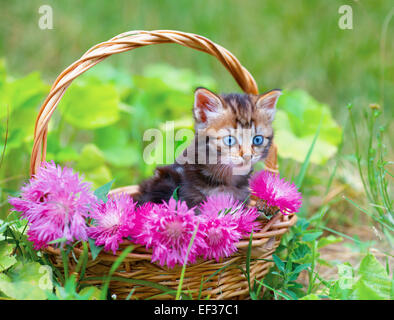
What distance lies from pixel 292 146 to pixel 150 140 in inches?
34.8

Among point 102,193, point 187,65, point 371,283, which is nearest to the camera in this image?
point 371,283

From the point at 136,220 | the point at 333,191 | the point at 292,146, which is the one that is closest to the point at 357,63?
the point at 333,191

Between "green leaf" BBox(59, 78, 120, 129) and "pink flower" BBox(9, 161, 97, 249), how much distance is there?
0.92m

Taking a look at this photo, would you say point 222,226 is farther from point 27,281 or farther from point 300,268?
point 27,281

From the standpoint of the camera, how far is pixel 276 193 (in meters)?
1.34

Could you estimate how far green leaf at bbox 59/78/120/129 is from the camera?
2.11m

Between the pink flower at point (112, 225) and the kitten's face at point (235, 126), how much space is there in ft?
1.21

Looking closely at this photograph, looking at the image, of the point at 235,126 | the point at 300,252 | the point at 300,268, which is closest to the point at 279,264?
the point at 300,268

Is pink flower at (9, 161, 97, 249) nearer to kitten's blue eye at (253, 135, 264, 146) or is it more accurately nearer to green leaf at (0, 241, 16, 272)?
green leaf at (0, 241, 16, 272)

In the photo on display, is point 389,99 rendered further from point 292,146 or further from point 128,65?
point 128,65

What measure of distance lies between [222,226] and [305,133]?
110cm

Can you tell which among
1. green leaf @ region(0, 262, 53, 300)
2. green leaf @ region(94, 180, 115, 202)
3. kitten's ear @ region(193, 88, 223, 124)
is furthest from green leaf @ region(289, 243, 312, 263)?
green leaf @ region(0, 262, 53, 300)

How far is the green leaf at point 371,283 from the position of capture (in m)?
1.13

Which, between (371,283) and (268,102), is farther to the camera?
(268,102)
